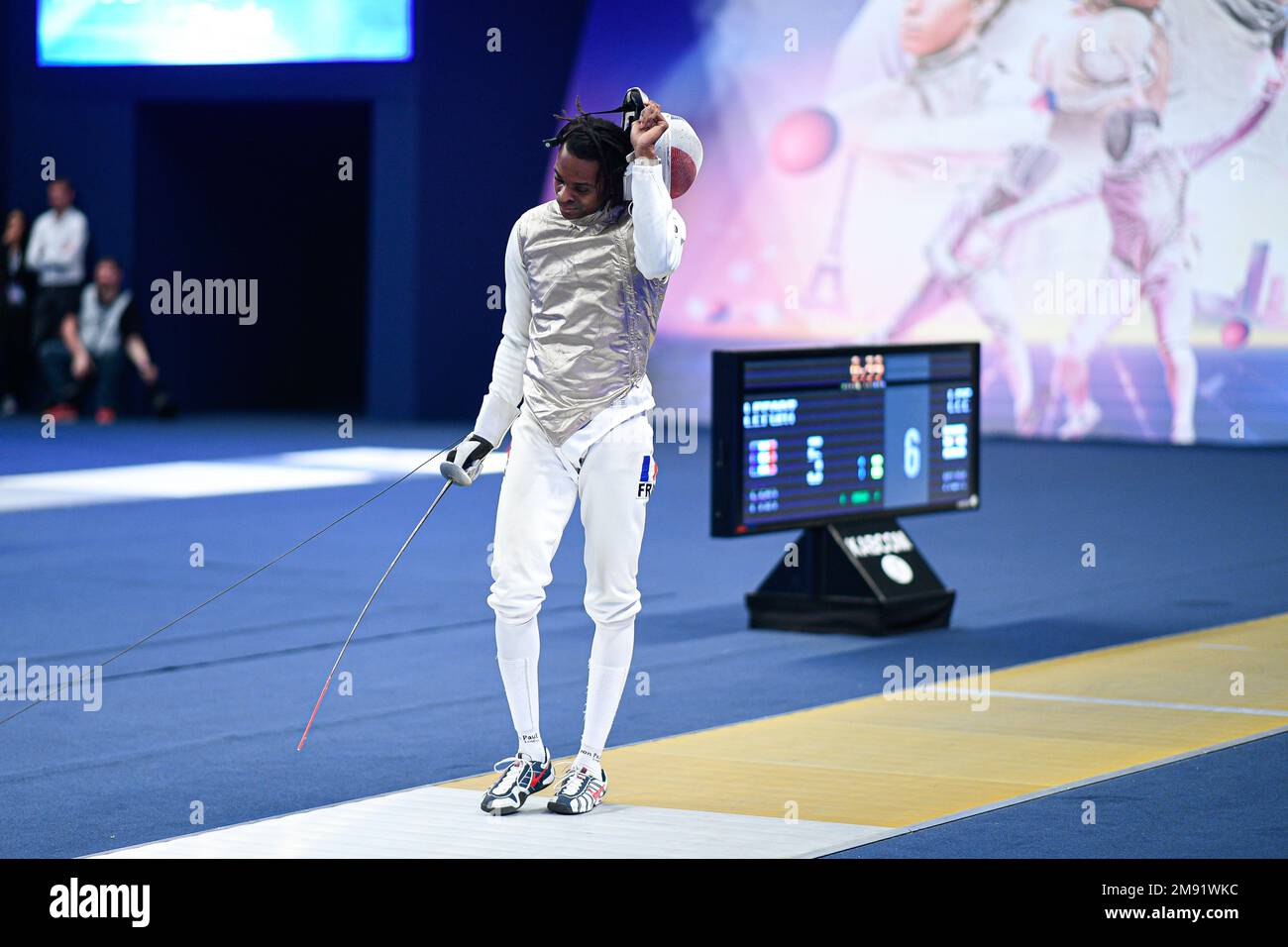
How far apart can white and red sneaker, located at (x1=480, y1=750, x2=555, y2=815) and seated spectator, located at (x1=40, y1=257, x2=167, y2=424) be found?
13383 millimetres

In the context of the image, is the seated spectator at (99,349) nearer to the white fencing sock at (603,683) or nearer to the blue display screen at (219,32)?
the blue display screen at (219,32)

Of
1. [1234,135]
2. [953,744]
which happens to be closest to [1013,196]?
[1234,135]

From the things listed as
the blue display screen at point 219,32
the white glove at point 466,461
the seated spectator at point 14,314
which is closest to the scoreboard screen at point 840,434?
the white glove at point 466,461

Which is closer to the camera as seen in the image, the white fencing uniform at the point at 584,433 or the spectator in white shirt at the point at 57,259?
the white fencing uniform at the point at 584,433

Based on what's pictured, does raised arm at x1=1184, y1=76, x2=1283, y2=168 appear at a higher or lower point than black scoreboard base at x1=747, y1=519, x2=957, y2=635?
higher

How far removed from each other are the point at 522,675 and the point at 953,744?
1558 millimetres

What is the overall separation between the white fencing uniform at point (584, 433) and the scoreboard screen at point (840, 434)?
8.70ft

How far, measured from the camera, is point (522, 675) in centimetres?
514

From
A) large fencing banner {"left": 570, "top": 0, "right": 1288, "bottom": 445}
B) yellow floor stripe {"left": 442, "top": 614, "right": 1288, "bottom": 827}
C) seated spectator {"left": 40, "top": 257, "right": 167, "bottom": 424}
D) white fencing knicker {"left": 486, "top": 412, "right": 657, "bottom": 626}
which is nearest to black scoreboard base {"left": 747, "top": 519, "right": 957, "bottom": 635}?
yellow floor stripe {"left": 442, "top": 614, "right": 1288, "bottom": 827}

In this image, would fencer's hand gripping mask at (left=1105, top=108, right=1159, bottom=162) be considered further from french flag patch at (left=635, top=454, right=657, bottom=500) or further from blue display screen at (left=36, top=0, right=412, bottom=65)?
french flag patch at (left=635, top=454, right=657, bottom=500)

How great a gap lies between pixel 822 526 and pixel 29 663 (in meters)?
2.99

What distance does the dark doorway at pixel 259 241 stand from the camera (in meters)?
18.7

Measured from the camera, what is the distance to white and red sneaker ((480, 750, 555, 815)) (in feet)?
16.8
